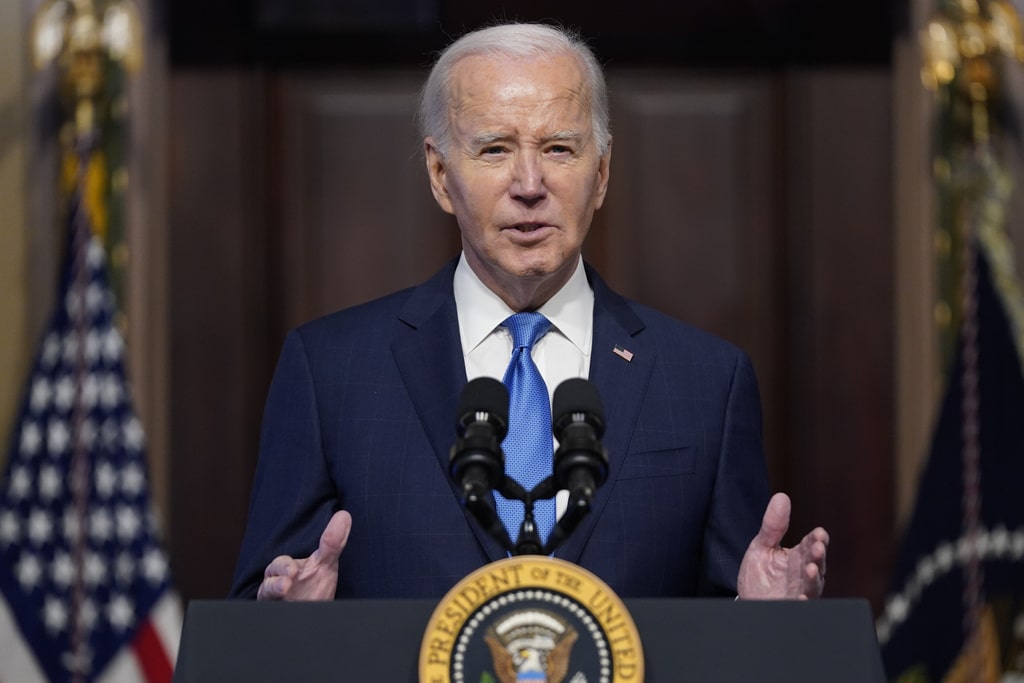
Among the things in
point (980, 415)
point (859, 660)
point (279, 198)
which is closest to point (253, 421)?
point (279, 198)

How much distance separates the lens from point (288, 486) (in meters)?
2.27

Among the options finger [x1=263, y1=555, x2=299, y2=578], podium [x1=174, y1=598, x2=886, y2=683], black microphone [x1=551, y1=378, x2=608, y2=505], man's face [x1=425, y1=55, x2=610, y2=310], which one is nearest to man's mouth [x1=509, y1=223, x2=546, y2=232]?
man's face [x1=425, y1=55, x2=610, y2=310]

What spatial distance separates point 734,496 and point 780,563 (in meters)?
0.41

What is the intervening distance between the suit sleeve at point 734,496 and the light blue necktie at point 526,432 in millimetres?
282

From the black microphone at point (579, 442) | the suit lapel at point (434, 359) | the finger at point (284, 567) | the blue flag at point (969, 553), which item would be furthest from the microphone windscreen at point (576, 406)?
the blue flag at point (969, 553)

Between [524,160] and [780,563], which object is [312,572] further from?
[524,160]

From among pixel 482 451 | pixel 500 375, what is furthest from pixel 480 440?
pixel 500 375

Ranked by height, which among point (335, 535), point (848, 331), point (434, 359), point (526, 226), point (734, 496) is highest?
point (526, 226)

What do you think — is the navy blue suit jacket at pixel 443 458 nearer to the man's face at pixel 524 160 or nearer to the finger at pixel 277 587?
the man's face at pixel 524 160

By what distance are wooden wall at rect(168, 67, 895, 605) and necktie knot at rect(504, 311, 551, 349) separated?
2017mm

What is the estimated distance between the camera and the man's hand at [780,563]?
184 centimetres

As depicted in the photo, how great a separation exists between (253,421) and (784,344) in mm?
1516

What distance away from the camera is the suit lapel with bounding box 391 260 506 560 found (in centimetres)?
228

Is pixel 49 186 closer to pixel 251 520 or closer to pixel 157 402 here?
pixel 157 402
